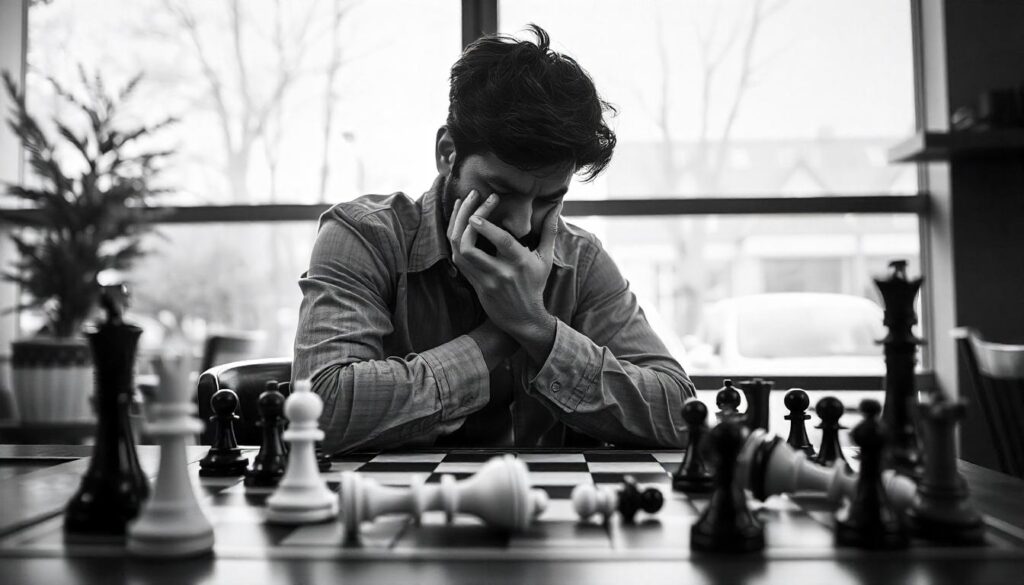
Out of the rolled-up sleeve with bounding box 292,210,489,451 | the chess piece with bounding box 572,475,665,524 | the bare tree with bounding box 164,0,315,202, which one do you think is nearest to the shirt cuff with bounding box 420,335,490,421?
the rolled-up sleeve with bounding box 292,210,489,451

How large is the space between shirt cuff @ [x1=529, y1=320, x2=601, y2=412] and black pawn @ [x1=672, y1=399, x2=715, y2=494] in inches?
18.1

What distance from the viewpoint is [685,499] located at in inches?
36.9

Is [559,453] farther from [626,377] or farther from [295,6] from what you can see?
[295,6]

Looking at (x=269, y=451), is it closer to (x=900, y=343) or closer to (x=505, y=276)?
(x=505, y=276)

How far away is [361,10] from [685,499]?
3241 millimetres

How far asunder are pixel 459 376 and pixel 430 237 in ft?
1.20

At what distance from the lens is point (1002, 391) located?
2.53 meters

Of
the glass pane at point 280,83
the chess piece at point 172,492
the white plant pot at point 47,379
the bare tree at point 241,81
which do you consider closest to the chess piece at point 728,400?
the chess piece at point 172,492

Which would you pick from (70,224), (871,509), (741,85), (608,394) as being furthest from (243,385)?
(741,85)

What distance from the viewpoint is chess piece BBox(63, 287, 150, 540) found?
2.51ft

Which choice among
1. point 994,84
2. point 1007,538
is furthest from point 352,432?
point 994,84

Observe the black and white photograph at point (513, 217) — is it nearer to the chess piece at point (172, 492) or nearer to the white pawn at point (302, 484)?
the white pawn at point (302, 484)

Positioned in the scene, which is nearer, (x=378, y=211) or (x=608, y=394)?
(x=608, y=394)

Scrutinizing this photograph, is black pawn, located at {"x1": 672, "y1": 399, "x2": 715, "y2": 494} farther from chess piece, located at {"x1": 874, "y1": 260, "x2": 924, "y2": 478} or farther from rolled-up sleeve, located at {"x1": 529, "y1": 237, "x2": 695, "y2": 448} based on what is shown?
rolled-up sleeve, located at {"x1": 529, "y1": 237, "x2": 695, "y2": 448}
